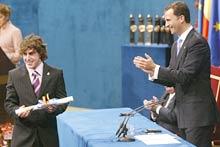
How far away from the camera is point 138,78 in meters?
7.33

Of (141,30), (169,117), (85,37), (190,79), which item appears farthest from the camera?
(85,37)

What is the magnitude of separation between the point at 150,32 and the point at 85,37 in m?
1.91

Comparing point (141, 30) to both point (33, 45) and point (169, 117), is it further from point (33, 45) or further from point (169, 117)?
point (33, 45)

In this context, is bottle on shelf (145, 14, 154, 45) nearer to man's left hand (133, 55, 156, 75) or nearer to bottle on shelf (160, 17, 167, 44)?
bottle on shelf (160, 17, 167, 44)

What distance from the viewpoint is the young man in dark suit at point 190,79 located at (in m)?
4.20

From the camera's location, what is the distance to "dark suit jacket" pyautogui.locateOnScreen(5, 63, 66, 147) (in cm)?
425

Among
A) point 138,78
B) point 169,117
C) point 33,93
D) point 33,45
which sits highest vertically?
point 33,45

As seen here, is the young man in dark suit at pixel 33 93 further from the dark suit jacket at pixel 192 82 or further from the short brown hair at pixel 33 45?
the dark suit jacket at pixel 192 82

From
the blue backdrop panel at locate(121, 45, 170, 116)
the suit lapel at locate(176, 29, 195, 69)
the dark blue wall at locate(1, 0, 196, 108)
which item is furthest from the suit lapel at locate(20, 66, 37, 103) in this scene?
the dark blue wall at locate(1, 0, 196, 108)

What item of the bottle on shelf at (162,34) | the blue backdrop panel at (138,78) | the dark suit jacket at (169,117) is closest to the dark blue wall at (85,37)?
the blue backdrop panel at (138,78)

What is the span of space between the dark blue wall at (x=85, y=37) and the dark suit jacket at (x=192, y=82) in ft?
13.2

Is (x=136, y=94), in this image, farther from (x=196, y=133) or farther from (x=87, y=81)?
(x=196, y=133)

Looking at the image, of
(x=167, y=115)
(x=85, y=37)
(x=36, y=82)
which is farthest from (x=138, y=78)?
(x=36, y=82)

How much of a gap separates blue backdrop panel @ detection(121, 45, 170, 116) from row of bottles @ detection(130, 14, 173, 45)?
0.55 feet
